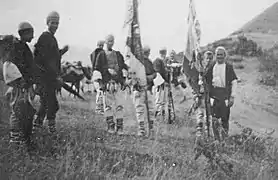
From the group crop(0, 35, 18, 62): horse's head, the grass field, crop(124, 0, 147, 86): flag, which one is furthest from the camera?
crop(124, 0, 147, 86): flag

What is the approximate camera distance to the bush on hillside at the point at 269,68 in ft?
54.3

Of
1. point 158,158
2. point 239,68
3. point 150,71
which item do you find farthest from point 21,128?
point 239,68

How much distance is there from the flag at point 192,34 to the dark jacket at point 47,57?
6.14 ft

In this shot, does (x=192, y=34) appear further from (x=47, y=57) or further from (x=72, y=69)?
(x=72, y=69)

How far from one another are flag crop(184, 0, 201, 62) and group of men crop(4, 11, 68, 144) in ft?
6.03

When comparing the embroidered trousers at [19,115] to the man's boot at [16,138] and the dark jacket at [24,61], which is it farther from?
the dark jacket at [24,61]

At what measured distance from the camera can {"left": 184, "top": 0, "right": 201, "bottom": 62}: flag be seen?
18.1 feet

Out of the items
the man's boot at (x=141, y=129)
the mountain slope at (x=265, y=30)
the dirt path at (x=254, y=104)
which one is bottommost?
the dirt path at (x=254, y=104)

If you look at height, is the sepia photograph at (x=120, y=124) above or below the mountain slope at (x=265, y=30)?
below

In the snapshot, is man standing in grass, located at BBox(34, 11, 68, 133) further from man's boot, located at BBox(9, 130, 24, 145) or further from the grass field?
man's boot, located at BBox(9, 130, 24, 145)

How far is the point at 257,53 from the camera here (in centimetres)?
2047

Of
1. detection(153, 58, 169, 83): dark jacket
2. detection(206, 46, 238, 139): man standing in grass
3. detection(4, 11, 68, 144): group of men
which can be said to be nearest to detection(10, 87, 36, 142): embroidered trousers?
detection(4, 11, 68, 144): group of men

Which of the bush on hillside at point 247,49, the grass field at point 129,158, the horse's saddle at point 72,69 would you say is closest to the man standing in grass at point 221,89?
the grass field at point 129,158

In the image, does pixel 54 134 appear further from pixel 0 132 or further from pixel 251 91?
pixel 251 91
